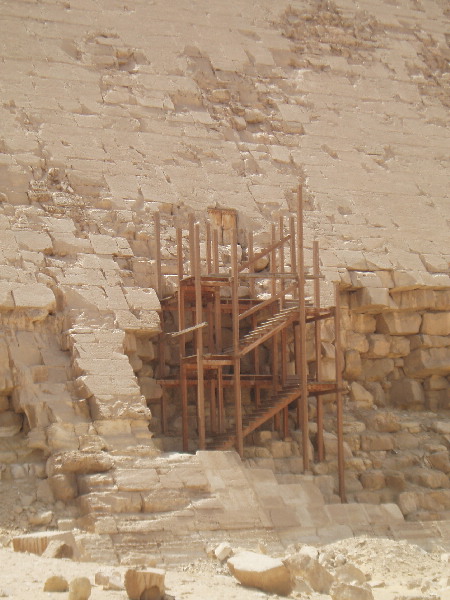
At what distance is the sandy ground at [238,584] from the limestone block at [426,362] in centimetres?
392

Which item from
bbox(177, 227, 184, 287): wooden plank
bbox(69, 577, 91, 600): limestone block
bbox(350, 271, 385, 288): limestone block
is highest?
bbox(177, 227, 184, 287): wooden plank

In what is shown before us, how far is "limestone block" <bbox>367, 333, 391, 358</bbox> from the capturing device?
1440 centimetres

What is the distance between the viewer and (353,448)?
1313 cm

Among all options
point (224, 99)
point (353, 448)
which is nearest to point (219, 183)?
point (224, 99)

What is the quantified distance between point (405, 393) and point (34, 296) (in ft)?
17.7

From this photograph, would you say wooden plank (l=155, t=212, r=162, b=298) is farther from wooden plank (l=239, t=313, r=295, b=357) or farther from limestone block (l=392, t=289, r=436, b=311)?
limestone block (l=392, t=289, r=436, b=311)

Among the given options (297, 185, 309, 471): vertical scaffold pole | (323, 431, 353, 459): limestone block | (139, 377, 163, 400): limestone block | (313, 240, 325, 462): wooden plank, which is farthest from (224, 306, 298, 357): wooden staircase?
(323, 431, 353, 459): limestone block

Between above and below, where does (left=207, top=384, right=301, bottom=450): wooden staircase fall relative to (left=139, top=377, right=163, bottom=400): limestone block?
below

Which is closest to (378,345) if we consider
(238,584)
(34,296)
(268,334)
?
(268,334)

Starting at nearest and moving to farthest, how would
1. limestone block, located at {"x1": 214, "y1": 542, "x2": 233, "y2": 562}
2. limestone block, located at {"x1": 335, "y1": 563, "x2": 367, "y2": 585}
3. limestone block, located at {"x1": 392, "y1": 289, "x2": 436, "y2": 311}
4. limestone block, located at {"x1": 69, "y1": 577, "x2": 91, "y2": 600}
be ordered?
1. limestone block, located at {"x1": 69, "y1": 577, "x2": 91, "y2": 600}
2. limestone block, located at {"x1": 335, "y1": 563, "x2": 367, "y2": 585}
3. limestone block, located at {"x1": 214, "y1": 542, "x2": 233, "y2": 562}
4. limestone block, located at {"x1": 392, "y1": 289, "x2": 436, "y2": 311}

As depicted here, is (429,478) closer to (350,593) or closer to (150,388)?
(150,388)

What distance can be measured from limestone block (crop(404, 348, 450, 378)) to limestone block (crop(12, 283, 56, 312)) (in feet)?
17.0

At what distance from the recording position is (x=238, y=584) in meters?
8.63

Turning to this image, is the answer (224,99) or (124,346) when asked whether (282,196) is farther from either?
(124,346)
